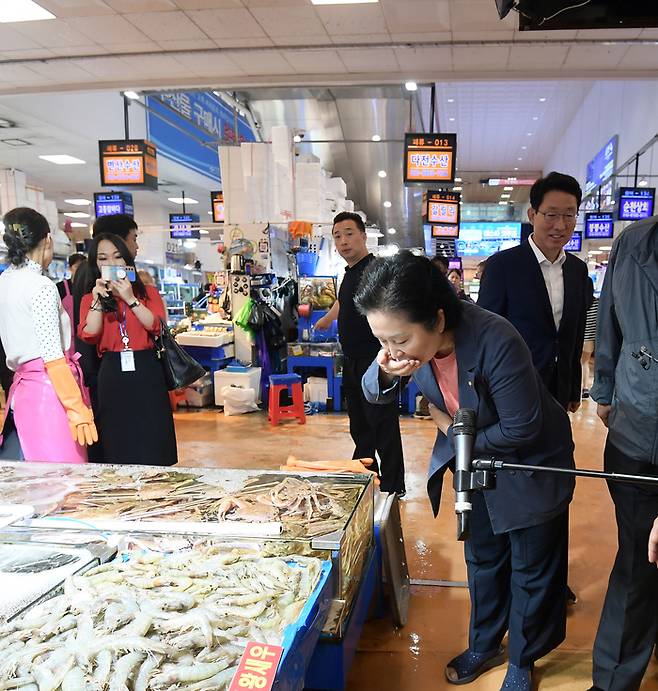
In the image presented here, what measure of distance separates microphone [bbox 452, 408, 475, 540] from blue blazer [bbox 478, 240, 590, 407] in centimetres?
148

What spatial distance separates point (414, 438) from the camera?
5.51m

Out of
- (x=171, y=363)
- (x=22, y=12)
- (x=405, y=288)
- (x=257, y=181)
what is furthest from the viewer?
(x=257, y=181)

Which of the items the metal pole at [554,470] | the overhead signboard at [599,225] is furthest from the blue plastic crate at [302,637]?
the overhead signboard at [599,225]

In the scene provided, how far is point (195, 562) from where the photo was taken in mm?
1554

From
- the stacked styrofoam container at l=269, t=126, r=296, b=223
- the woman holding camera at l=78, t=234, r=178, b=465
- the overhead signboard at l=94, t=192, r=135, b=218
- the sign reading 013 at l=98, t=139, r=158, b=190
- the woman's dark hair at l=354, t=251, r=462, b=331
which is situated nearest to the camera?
the woman's dark hair at l=354, t=251, r=462, b=331

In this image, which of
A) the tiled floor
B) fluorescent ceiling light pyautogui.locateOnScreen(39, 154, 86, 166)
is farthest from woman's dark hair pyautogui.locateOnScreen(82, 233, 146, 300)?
fluorescent ceiling light pyautogui.locateOnScreen(39, 154, 86, 166)

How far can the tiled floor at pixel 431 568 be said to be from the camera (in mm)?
2100

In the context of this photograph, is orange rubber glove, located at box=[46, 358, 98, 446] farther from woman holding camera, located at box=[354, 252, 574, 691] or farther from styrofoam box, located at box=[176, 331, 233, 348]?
styrofoam box, located at box=[176, 331, 233, 348]

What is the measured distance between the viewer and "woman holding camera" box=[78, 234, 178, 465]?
2.68m

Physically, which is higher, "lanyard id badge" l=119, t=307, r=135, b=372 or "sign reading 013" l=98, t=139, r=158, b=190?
"sign reading 013" l=98, t=139, r=158, b=190

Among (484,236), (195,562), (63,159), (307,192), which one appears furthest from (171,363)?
(484,236)

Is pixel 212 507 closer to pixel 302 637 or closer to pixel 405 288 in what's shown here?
pixel 302 637

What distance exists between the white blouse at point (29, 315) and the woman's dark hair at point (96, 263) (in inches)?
14.8

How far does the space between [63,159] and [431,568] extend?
11.6 m
